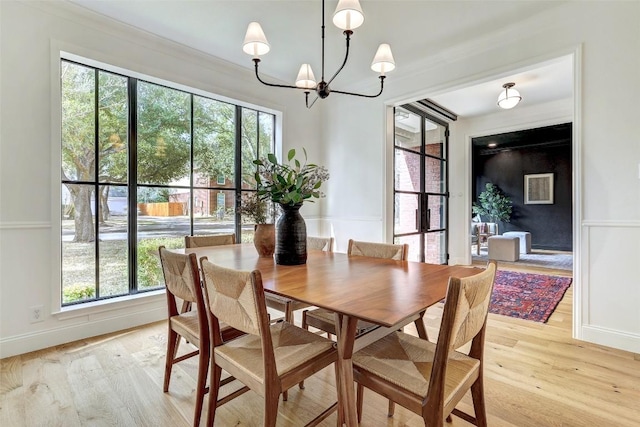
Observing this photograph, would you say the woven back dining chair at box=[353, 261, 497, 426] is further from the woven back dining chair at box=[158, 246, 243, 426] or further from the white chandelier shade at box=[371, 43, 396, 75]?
the white chandelier shade at box=[371, 43, 396, 75]

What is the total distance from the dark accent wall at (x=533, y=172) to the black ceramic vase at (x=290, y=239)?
6475 millimetres

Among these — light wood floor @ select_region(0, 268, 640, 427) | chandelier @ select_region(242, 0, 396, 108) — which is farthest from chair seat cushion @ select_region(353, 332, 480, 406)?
chandelier @ select_region(242, 0, 396, 108)

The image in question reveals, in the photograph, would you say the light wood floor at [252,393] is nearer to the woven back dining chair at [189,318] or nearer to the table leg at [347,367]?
the woven back dining chair at [189,318]

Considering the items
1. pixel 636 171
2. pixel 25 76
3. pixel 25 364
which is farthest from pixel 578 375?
pixel 25 76

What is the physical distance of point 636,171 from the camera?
7.34 ft

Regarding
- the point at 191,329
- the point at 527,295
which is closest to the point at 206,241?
the point at 191,329

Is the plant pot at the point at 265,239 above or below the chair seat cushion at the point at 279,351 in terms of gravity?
above

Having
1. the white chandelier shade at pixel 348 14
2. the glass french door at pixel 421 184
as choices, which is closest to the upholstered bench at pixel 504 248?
the glass french door at pixel 421 184

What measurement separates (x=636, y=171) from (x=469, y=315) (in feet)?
7.35

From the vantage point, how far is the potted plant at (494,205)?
26.3ft

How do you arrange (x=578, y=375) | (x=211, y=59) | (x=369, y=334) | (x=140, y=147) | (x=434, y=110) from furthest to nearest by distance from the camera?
(x=434, y=110) < (x=211, y=59) < (x=140, y=147) < (x=578, y=375) < (x=369, y=334)

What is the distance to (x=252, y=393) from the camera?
5.85 ft

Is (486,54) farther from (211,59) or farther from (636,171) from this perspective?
(211,59)

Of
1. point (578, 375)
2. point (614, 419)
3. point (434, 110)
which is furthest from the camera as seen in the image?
point (434, 110)
